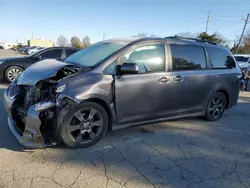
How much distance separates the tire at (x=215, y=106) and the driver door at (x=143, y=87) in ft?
4.79

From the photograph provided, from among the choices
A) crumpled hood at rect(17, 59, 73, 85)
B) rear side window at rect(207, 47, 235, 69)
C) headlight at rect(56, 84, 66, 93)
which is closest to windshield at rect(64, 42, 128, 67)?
crumpled hood at rect(17, 59, 73, 85)

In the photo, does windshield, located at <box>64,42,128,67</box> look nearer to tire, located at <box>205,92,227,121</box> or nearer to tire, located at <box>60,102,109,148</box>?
tire, located at <box>60,102,109,148</box>

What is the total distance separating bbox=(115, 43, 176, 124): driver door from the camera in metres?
3.51

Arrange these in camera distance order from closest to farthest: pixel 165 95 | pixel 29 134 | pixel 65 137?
pixel 29 134, pixel 65 137, pixel 165 95

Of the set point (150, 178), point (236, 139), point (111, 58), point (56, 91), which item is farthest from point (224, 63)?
point (56, 91)

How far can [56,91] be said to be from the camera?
3025 mm

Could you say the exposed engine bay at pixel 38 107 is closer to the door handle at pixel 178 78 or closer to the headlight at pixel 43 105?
the headlight at pixel 43 105

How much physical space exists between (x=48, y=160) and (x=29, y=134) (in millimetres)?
439

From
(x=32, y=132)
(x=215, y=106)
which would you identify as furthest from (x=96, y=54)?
(x=215, y=106)

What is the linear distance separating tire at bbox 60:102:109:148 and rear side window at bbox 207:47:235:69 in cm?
282

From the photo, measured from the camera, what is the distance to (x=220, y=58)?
4.96 metres

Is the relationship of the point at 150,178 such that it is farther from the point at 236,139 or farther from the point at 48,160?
the point at 236,139

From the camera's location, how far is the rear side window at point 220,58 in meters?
4.78

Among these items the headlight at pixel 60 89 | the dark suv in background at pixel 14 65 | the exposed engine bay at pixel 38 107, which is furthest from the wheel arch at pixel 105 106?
the dark suv in background at pixel 14 65
